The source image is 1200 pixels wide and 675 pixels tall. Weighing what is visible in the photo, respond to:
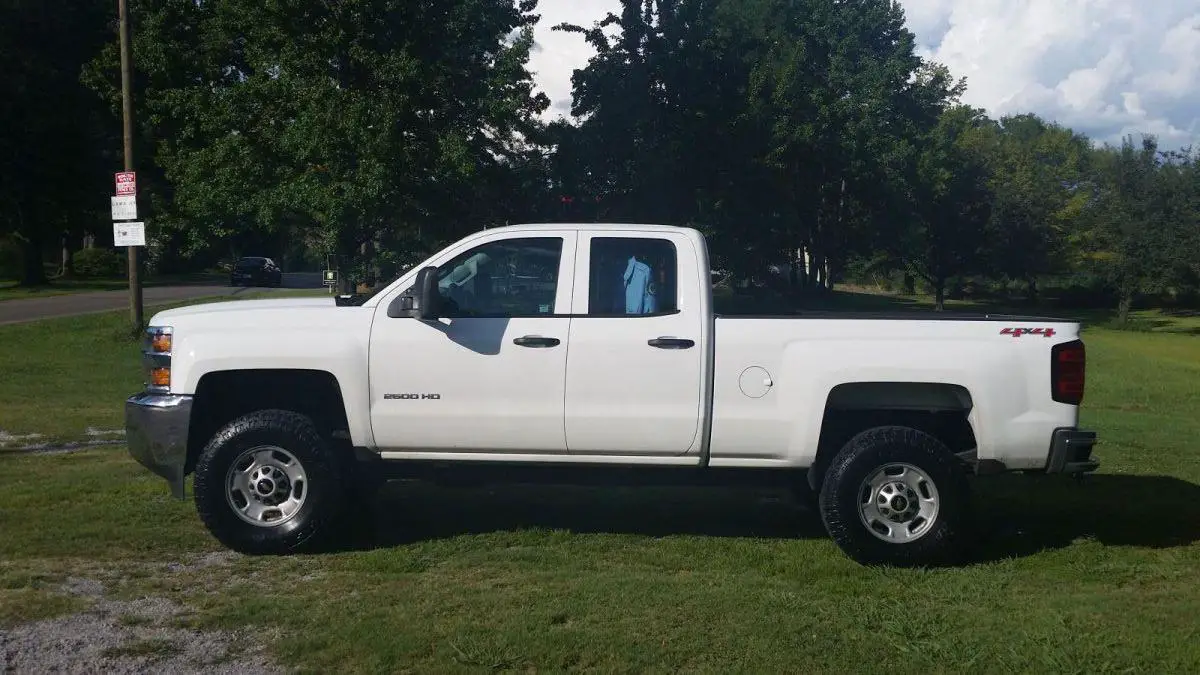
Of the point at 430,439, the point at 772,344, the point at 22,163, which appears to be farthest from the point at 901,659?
the point at 22,163

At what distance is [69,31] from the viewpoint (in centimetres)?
4069

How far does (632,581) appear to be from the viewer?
583cm

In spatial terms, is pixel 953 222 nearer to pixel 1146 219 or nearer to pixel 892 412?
pixel 1146 219

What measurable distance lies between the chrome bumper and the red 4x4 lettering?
480cm

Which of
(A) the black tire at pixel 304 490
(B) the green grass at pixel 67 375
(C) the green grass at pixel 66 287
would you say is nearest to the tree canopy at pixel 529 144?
(C) the green grass at pixel 66 287

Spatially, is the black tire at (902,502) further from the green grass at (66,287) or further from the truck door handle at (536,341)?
the green grass at (66,287)

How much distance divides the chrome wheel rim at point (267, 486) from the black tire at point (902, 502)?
3.13 metres

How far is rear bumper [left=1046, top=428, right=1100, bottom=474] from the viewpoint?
6145mm

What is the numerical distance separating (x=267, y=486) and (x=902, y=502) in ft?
12.3

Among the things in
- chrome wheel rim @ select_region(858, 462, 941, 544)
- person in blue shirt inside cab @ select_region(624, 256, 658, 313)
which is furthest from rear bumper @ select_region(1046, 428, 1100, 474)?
person in blue shirt inside cab @ select_region(624, 256, 658, 313)

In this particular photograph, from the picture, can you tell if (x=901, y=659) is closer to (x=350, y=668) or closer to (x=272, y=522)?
(x=350, y=668)

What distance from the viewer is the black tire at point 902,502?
6.21 m

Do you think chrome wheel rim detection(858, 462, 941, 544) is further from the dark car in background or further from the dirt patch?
the dark car in background

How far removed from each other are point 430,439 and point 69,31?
41.0 meters
